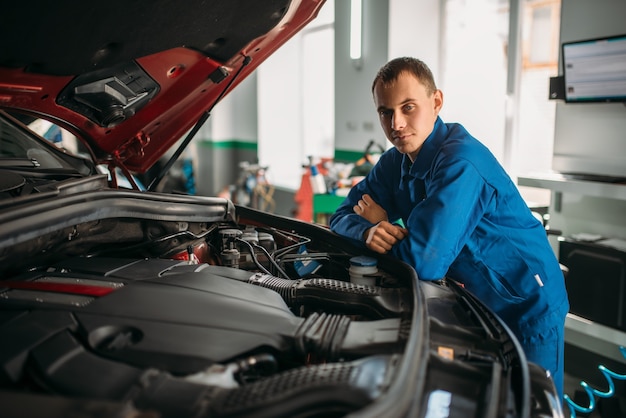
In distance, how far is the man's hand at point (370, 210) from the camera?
5.98 ft

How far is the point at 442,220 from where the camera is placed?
1.39 m

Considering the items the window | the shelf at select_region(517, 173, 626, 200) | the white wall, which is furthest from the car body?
the window

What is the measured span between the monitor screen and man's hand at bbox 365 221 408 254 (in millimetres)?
2126

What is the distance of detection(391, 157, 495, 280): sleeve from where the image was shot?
1398 mm

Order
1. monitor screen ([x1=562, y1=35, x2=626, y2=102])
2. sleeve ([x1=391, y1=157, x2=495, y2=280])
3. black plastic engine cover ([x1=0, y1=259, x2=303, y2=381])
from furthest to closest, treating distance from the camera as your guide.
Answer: monitor screen ([x1=562, y1=35, x2=626, y2=102]), sleeve ([x1=391, y1=157, x2=495, y2=280]), black plastic engine cover ([x1=0, y1=259, x2=303, y2=381])

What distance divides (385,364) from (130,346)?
1.58ft

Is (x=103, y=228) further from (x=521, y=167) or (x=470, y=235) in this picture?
(x=521, y=167)

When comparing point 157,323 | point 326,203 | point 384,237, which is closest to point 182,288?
point 157,323

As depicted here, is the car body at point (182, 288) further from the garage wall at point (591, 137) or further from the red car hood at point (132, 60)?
the garage wall at point (591, 137)

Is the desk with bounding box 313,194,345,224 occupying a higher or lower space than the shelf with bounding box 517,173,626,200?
lower

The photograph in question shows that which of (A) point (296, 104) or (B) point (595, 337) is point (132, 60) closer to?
(B) point (595, 337)

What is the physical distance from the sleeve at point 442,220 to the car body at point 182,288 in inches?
2.6

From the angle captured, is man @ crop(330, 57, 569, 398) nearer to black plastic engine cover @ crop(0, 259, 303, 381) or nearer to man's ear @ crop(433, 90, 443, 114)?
man's ear @ crop(433, 90, 443, 114)

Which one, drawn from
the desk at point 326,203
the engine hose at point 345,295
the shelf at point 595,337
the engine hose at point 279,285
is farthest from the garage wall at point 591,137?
the engine hose at point 279,285
